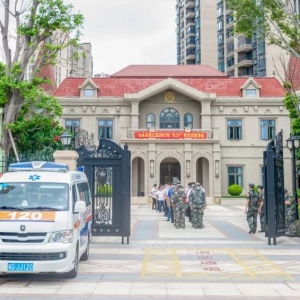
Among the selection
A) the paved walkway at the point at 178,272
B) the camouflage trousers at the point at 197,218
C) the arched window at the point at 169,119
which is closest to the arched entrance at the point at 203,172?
the arched window at the point at 169,119

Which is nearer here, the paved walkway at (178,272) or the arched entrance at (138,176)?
the paved walkway at (178,272)

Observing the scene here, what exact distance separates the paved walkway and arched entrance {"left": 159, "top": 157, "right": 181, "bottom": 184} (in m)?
24.9

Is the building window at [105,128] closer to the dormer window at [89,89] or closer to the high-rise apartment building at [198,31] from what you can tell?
the dormer window at [89,89]

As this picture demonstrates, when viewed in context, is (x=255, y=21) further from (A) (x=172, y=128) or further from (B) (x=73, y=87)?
(B) (x=73, y=87)

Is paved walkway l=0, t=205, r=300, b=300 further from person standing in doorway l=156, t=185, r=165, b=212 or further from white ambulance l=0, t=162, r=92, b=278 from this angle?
person standing in doorway l=156, t=185, r=165, b=212

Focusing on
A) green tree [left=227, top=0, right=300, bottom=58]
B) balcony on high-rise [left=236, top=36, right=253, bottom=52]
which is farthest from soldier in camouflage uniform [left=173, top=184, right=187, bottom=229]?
balcony on high-rise [left=236, top=36, right=253, bottom=52]

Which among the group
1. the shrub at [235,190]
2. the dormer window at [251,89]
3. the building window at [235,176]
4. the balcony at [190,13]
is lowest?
the shrub at [235,190]

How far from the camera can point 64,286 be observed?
8219mm

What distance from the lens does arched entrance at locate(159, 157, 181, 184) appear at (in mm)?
40031

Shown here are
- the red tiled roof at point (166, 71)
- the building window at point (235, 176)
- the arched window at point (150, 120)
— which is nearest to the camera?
the building window at point (235, 176)

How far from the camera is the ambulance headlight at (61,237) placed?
8104 millimetres

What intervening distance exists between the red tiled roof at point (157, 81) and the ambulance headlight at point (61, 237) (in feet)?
105

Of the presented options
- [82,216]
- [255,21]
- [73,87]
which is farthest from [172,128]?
[82,216]

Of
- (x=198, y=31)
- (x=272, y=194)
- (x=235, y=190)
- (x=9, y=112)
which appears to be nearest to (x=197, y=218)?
(x=272, y=194)
